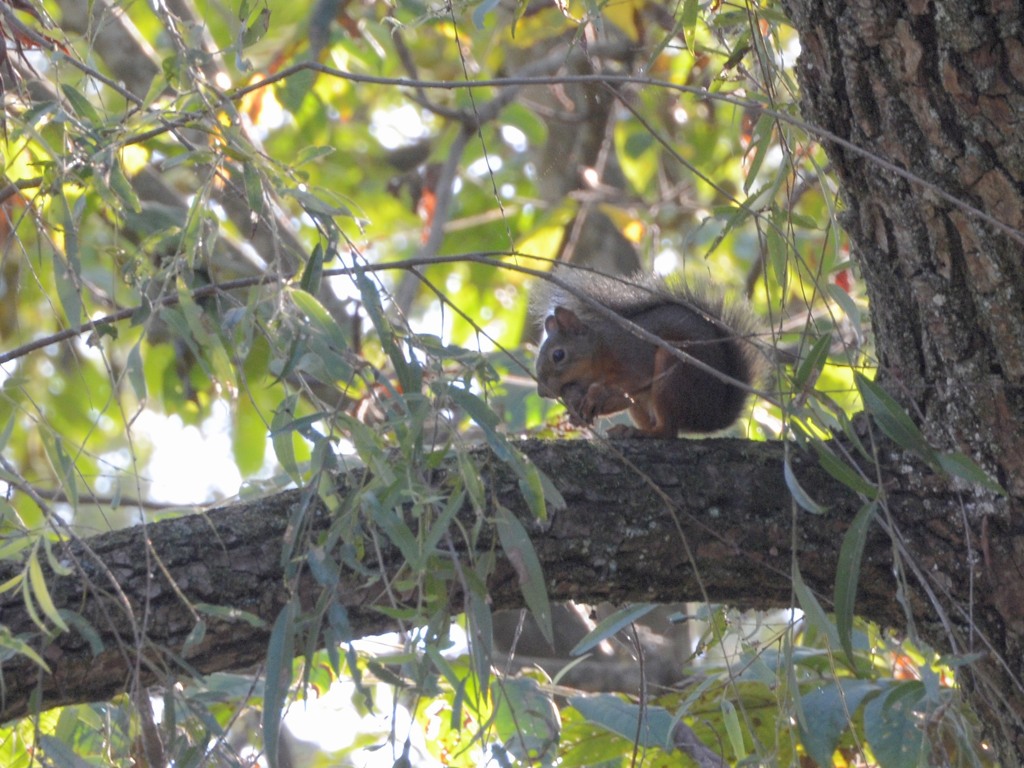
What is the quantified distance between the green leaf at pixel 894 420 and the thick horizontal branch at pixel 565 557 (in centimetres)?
27

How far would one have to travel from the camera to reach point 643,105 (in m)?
4.78

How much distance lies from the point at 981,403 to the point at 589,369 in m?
1.89

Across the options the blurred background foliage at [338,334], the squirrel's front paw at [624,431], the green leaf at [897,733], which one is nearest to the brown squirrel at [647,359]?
the squirrel's front paw at [624,431]

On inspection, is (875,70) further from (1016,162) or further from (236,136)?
(236,136)

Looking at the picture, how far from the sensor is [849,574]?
146 centimetres

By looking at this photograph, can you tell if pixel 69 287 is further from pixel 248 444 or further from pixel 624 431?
pixel 248 444

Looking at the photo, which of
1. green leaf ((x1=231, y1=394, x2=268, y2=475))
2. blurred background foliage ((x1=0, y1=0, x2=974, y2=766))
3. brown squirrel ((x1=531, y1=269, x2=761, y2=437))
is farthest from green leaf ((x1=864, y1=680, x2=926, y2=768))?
green leaf ((x1=231, y1=394, x2=268, y2=475))

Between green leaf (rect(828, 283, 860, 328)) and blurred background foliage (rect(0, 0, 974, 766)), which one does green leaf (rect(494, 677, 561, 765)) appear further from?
green leaf (rect(828, 283, 860, 328))

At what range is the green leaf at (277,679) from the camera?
1247 millimetres

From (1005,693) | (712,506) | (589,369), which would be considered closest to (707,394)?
(589,369)

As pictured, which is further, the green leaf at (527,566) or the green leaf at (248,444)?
the green leaf at (248,444)

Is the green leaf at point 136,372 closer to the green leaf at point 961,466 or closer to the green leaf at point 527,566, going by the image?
the green leaf at point 527,566

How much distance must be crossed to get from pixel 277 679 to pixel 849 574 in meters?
0.71

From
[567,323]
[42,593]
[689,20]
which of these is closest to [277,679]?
[42,593]
